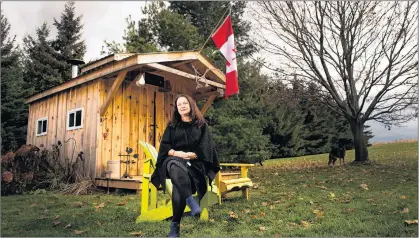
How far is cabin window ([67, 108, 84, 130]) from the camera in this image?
29.7 ft

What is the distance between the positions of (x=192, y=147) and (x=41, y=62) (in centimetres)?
1947

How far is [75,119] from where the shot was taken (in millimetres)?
9188

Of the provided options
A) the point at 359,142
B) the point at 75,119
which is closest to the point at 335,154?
the point at 359,142

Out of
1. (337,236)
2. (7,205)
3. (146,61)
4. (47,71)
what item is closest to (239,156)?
(146,61)

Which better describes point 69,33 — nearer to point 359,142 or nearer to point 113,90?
point 113,90

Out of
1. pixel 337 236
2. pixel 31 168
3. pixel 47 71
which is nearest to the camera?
pixel 337 236

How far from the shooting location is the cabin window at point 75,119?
29.7ft

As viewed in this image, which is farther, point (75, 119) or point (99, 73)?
point (75, 119)

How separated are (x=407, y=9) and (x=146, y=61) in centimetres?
892

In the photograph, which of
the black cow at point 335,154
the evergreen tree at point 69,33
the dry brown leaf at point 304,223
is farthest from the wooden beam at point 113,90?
the evergreen tree at point 69,33

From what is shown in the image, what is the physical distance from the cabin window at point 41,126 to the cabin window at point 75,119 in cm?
154

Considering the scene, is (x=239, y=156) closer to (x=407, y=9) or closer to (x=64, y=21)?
(x=407, y=9)

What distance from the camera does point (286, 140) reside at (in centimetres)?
2158

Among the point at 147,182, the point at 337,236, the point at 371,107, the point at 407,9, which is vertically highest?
the point at 407,9
